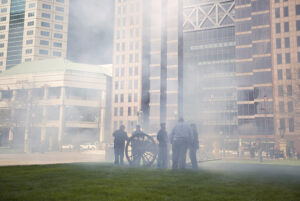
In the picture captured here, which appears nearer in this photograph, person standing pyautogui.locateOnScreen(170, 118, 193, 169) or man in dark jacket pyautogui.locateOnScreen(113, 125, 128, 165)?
person standing pyautogui.locateOnScreen(170, 118, 193, 169)

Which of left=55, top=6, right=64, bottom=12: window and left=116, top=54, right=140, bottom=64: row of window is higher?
left=55, top=6, right=64, bottom=12: window

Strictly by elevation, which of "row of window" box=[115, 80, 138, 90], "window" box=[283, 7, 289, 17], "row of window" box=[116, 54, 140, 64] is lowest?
"row of window" box=[115, 80, 138, 90]

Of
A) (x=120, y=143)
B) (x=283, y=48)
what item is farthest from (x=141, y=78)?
(x=120, y=143)

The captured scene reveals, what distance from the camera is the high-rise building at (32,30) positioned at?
76188mm

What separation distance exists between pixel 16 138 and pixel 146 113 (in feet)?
80.9

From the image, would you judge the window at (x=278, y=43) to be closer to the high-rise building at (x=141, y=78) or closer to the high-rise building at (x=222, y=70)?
the high-rise building at (x=222, y=70)

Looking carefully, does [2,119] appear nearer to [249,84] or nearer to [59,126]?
[59,126]

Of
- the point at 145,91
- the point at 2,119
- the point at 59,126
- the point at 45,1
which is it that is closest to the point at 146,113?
the point at 145,91

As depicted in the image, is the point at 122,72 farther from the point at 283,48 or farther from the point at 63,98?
the point at 283,48

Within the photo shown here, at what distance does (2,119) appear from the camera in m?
40.2

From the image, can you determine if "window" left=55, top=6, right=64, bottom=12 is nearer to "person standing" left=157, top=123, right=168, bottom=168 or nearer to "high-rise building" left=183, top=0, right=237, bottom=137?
"high-rise building" left=183, top=0, right=237, bottom=137

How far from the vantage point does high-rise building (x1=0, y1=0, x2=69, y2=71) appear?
76188mm

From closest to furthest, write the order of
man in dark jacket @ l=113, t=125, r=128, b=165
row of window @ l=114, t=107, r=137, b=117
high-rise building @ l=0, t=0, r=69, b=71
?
1. man in dark jacket @ l=113, t=125, r=128, b=165
2. row of window @ l=114, t=107, r=137, b=117
3. high-rise building @ l=0, t=0, r=69, b=71

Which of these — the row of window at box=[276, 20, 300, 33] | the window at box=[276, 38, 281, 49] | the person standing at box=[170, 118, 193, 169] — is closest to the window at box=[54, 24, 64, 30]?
the row of window at box=[276, 20, 300, 33]
